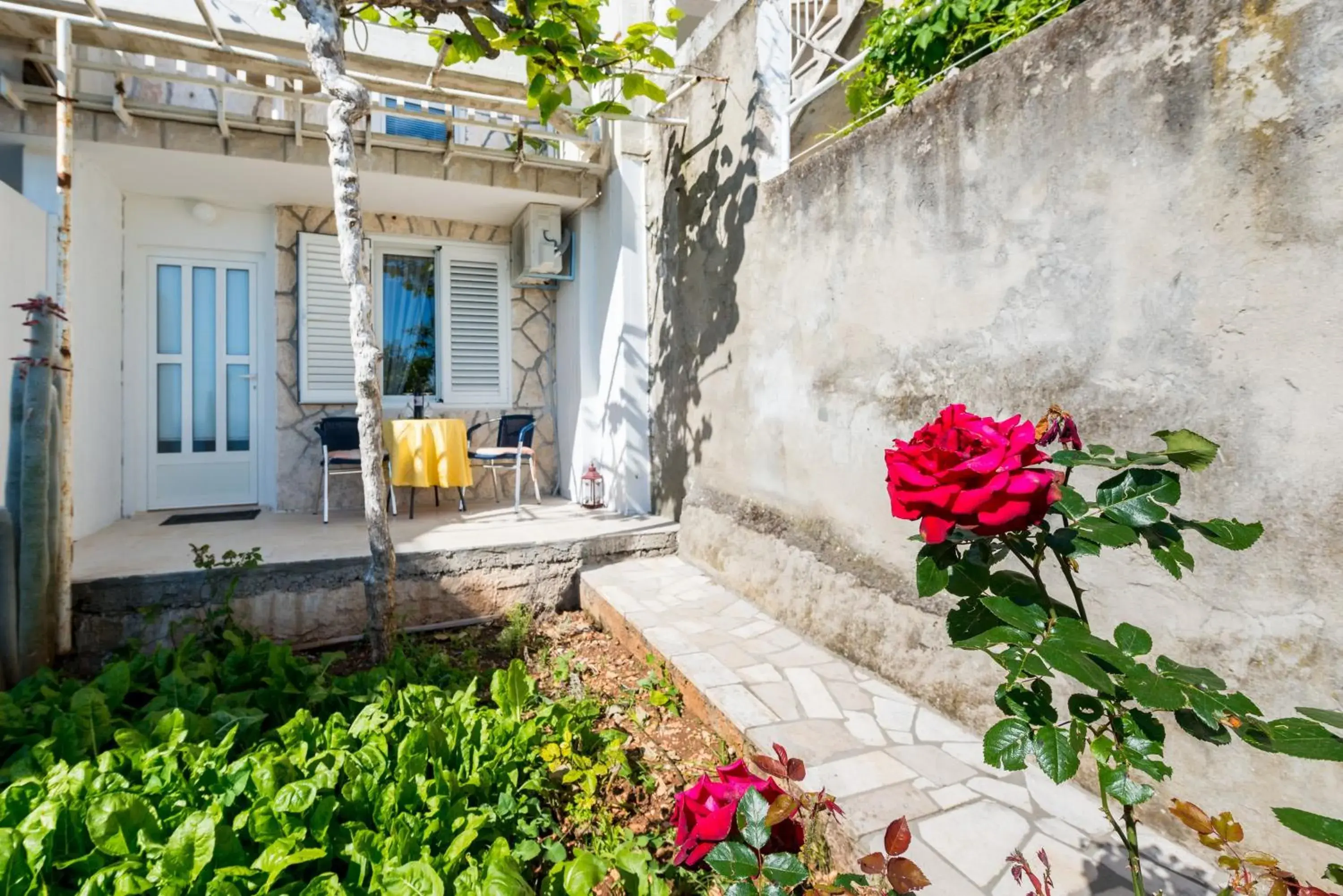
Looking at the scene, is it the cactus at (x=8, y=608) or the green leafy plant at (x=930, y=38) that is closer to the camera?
the green leafy plant at (x=930, y=38)

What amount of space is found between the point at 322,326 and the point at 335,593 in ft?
11.4

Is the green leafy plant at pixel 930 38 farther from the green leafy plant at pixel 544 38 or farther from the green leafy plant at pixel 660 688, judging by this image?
the green leafy plant at pixel 660 688

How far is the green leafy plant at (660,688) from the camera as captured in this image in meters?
3.18

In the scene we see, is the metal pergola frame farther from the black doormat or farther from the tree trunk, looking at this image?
the black doormat

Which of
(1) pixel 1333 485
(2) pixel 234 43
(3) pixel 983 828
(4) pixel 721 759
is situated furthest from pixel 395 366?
(1) pixel 1333 485

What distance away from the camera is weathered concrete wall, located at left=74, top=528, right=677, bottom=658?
3615 millimetres

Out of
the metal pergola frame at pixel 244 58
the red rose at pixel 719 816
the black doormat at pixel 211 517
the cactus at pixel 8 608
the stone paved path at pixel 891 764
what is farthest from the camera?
the black doormat at pixel 211 517

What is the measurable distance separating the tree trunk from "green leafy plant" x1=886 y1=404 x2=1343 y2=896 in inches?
111

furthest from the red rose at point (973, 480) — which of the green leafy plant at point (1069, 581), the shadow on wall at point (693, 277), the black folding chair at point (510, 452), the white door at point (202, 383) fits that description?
the white door at point (202, 383)

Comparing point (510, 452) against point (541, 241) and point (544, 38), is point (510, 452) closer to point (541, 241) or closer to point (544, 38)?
point (541, 241)

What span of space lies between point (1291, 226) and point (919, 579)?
164cm

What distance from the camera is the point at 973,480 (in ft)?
3.10

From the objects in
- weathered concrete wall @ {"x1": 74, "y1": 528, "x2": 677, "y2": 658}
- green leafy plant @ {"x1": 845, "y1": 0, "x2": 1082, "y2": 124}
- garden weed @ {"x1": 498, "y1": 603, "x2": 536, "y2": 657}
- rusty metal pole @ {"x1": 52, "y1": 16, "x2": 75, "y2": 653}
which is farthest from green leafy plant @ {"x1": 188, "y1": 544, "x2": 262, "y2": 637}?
green leafy plant @ {"x1": 845, "y1": 0, "x2": 1082, "y2": 124}

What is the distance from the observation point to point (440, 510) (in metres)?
6.48
